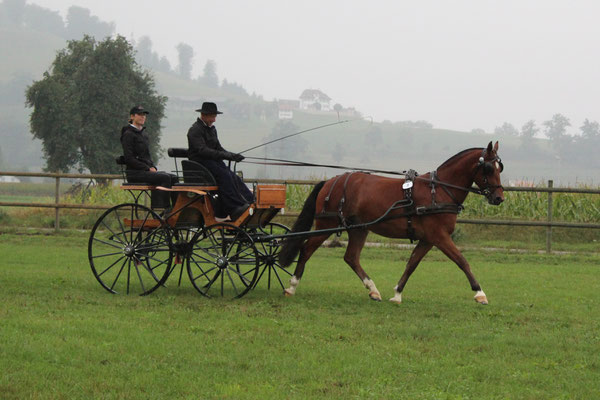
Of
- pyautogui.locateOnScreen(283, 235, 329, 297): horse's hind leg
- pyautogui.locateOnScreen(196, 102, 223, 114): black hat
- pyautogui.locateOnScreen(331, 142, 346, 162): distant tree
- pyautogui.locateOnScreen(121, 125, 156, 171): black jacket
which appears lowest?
pyautogui.locateOnScreen(283, 235, 329, 297): horse's hind leg

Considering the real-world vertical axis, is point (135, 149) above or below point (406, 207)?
above

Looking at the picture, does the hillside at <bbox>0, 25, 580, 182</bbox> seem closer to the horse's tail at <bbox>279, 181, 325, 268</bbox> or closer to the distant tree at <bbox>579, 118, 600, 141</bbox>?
the distant tree at <bbox>579, 118, 600, 141</bbox>

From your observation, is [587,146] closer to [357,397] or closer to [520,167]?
[520,167]

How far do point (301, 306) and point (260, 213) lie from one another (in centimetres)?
153

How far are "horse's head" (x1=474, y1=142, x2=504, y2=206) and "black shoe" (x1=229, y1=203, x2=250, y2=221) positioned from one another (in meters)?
2.93

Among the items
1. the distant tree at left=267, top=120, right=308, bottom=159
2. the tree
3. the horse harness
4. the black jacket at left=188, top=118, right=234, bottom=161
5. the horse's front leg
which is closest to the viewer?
the horse's front leg

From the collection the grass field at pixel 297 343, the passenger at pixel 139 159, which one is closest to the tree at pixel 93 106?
the grass field at pixel 297 343

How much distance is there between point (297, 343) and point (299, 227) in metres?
3.58

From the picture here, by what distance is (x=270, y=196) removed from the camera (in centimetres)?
980

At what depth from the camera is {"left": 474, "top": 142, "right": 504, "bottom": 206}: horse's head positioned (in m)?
9.37

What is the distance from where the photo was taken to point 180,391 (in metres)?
5.34

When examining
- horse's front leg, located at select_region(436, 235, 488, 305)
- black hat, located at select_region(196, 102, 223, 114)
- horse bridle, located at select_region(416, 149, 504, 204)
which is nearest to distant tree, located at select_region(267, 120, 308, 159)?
black hat, located at select_region(196, 102, 223, 114)

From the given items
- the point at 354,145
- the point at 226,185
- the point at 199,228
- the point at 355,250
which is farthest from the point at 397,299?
the point at 354,145

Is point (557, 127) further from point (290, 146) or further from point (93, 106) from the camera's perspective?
point (93, 106)
